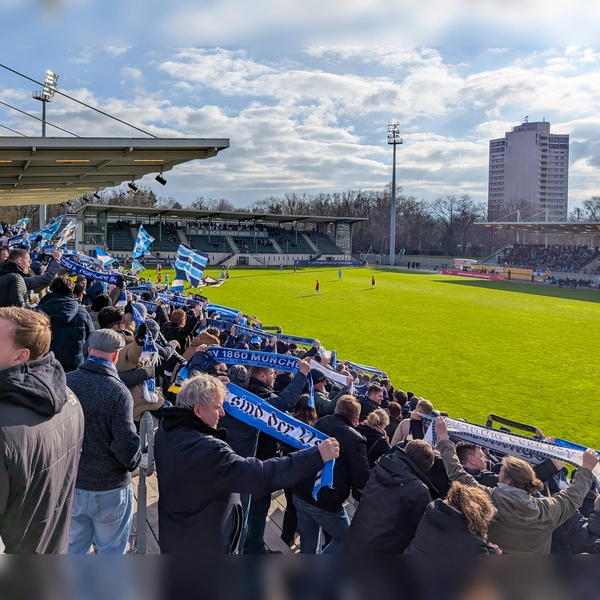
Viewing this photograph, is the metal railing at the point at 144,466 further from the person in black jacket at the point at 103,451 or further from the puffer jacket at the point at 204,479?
the puffer jacket at the point at 204,479

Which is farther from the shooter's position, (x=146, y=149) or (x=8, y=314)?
(x=146, y=149)

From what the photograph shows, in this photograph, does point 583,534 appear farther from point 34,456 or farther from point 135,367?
point 135,367

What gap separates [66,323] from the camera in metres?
5.65

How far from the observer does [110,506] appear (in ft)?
10.9

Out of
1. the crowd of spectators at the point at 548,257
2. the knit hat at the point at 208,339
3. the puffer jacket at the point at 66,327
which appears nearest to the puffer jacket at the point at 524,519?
the knit hat at the point at 208,339

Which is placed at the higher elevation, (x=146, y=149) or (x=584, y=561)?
(x=146, y=149)

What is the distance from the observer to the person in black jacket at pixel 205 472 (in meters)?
2.65

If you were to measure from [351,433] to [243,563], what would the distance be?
9.70ft

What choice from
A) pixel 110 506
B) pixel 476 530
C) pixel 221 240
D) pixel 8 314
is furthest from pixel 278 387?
pixel 221 240

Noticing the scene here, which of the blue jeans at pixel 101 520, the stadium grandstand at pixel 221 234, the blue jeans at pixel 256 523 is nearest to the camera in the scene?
the blue jeans at pixel 101 520

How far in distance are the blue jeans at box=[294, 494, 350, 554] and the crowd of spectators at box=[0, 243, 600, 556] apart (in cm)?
1

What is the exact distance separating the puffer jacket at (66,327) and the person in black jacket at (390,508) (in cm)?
398

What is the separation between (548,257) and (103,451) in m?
67.0

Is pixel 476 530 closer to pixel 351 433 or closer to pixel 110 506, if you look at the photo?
pixel 351 433
